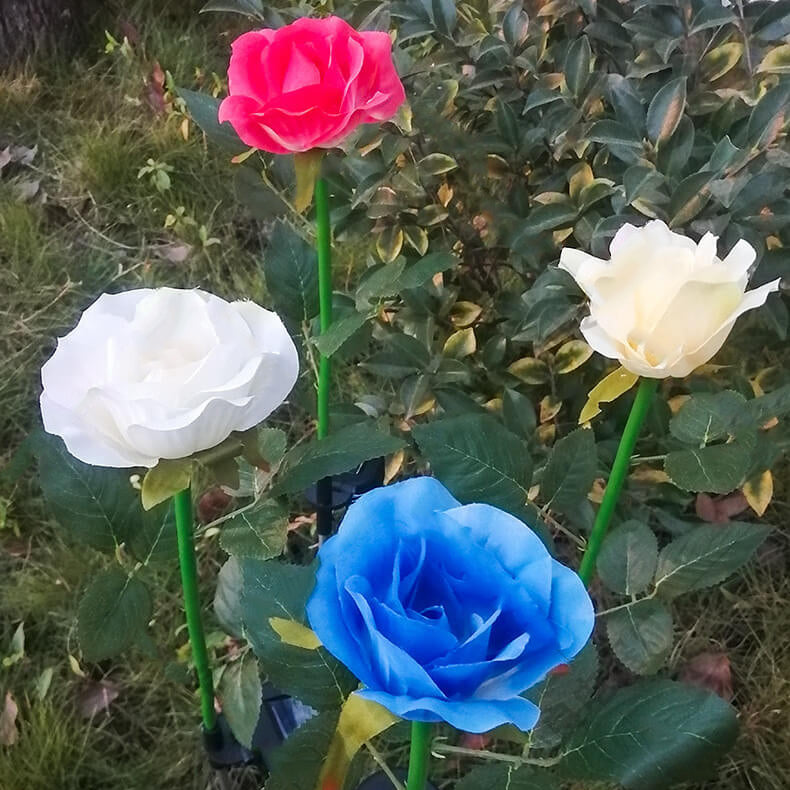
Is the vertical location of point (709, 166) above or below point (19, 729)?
above

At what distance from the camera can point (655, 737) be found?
0.60m

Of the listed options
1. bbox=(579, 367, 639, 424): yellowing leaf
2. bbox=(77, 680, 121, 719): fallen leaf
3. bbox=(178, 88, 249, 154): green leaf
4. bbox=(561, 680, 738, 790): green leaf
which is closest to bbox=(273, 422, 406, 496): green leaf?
bbox=(579, 367, 639, 424): yellowing leaf

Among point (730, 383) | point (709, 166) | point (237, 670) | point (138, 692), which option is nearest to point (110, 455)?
point (237, 670)

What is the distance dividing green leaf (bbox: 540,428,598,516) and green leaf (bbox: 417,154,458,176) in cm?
39

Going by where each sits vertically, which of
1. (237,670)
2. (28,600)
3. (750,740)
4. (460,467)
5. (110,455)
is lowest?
(750,740)

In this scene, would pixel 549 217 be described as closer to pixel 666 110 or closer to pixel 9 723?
pixel 666 110

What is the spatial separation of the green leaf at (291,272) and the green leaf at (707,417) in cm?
32

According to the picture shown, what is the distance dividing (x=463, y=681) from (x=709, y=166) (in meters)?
0.58

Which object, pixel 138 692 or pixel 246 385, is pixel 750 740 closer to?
pixel 138 692

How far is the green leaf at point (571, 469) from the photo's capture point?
2.15 feet

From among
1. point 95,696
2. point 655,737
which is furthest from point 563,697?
point 95,696

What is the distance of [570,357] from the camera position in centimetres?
101

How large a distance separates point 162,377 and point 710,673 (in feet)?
3.32

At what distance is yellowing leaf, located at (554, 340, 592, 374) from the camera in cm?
98
